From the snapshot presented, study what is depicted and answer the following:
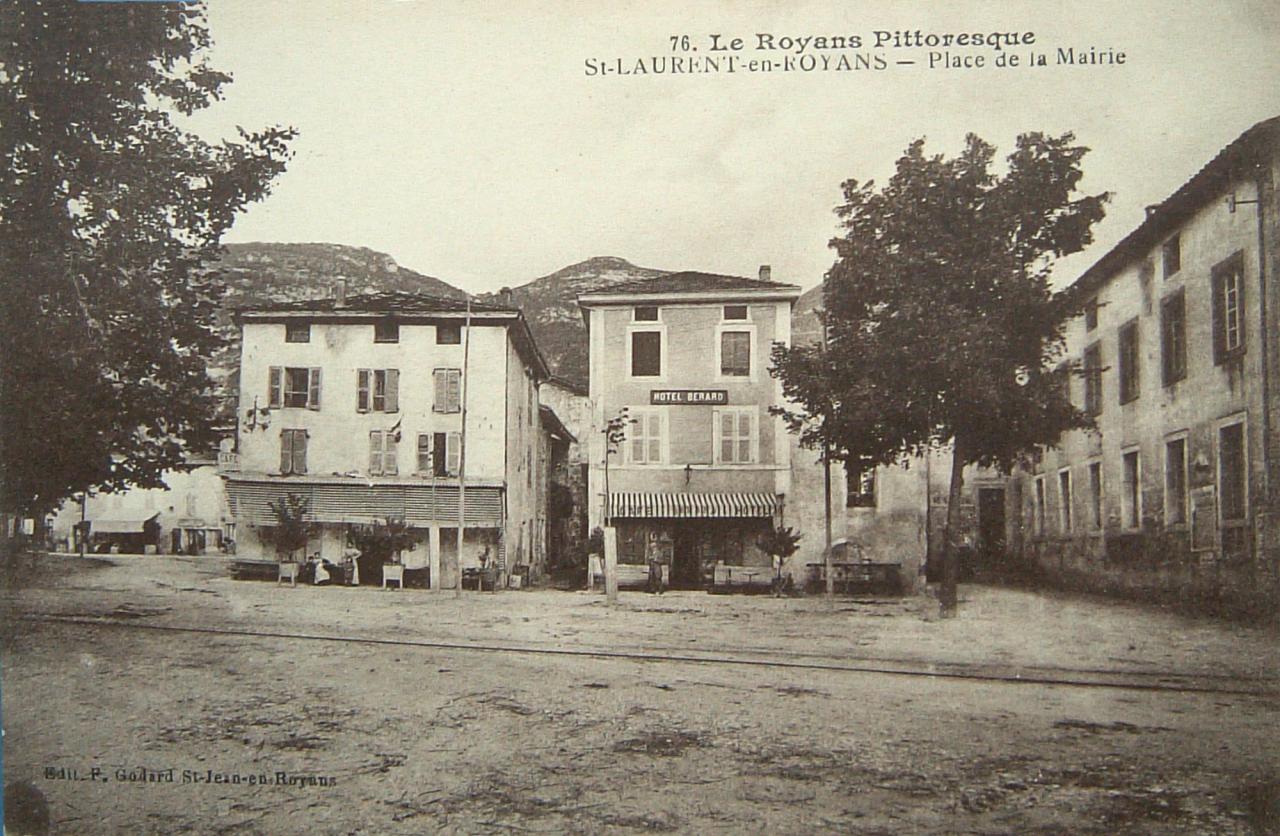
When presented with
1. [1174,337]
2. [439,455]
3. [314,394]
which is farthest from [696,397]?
[1174,337]

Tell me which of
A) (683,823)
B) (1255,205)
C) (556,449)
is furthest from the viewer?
(556,449)

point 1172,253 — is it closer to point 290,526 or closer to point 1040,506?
point 1040,506

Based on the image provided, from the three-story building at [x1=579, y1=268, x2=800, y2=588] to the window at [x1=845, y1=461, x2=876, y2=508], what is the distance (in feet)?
0.72

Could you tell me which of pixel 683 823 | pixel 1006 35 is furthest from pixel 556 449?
pixel 1006 35

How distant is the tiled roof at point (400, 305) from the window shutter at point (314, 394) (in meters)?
0.27

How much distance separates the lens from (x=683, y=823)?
3152 mm

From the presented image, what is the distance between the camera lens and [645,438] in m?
3.72

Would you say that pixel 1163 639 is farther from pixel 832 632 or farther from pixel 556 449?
pixel 556 449

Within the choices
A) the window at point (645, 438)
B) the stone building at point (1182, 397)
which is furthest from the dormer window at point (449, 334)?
the stone building at point (1182, 397)

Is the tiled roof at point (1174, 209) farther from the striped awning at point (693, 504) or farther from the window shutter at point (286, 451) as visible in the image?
the window shutter at point (286, 451)

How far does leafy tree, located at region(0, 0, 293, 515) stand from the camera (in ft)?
13.9

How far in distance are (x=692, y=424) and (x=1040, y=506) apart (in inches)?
49.4

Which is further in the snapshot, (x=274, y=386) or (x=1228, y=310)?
(x=274, y=386)

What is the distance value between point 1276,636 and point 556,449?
254cm
